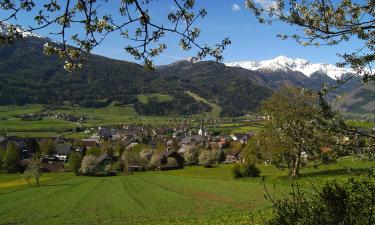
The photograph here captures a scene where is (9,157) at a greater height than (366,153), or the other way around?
(366,153)

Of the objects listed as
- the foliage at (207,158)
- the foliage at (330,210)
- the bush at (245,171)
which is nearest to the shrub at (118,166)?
the foliage at (207,158)

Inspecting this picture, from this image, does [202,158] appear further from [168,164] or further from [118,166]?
[118,166]

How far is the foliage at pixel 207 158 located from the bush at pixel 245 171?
56.6 meters

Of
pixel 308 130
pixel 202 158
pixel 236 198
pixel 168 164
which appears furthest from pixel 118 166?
pixel 308 130

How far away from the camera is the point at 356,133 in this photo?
9922 mm

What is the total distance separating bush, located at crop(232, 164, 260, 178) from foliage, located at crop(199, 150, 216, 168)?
56.6 m

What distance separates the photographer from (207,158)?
129 metres

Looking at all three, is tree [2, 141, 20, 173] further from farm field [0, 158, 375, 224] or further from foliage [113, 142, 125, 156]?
farm field [0, 158, 375, 224]

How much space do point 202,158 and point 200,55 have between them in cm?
12373

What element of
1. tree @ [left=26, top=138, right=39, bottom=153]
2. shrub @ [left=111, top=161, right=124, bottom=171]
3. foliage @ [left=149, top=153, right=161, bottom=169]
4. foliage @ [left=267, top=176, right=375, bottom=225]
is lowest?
shrub @ [left=111, top=161, right=124, bottom=171]

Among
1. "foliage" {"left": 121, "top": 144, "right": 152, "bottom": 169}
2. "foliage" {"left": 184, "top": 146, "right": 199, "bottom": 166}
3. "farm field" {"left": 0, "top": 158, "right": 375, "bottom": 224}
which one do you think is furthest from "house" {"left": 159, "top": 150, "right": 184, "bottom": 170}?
"farm field" {"left": 0, "top": 158, "right": 375, "bottom": 224}

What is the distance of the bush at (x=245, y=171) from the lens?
69938 millimetres

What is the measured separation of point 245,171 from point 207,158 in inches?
2350

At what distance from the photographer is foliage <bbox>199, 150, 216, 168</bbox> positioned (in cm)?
12925
